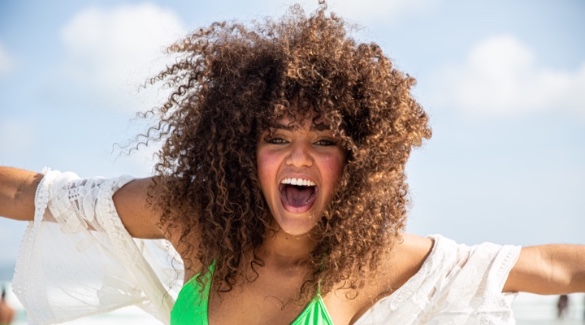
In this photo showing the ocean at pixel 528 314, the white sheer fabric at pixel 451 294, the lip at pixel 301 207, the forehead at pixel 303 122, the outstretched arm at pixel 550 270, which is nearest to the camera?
the forehead at pixel 303 122

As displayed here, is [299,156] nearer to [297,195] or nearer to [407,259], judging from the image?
[297,195]

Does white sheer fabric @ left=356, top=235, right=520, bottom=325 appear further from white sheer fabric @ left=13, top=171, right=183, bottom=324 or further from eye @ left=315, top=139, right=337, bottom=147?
white sheer fabric @ left=13, top=171, right=183, bottom=324

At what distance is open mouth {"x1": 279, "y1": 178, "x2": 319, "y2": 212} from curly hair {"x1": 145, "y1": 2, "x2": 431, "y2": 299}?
93 mm

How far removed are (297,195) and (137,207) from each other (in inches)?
30.8

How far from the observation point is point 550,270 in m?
3.62

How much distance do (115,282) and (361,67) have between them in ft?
5.27

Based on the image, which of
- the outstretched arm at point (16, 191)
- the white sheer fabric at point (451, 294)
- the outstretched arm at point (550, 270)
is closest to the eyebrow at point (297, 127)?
the white sheer fabric at point (451, 294)

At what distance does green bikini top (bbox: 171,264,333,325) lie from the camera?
3639 mm

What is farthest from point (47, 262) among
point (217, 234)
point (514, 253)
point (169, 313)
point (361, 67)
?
point (514, 253)

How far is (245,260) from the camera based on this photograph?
12.3 ft

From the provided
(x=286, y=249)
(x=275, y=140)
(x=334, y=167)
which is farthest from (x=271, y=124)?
(x=286, y=249)

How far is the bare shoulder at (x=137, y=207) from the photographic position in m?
3.83

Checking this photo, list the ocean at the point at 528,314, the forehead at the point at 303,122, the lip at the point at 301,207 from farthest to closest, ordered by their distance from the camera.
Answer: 1. the ocean at the point at 528,314
2. the lip at the point at 301,207
3. the forehead at the point at 303,122

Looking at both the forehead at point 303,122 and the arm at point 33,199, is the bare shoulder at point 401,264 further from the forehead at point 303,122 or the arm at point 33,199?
the arm at point 33,199
